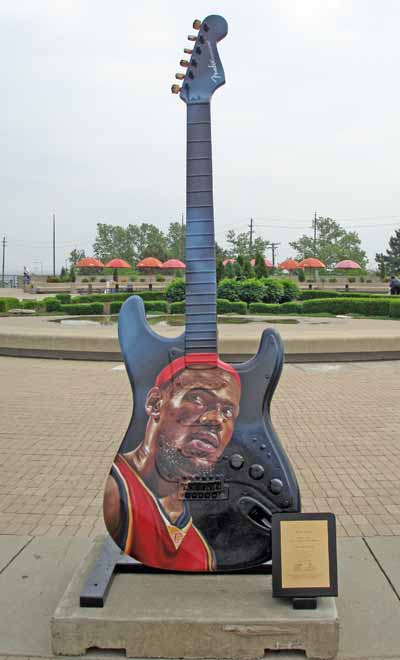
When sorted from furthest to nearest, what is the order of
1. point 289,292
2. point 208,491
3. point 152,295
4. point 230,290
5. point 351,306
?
1. point 152,295
2. point 289,292
3. point 230,290
4. point 351,306
5. point 208,491

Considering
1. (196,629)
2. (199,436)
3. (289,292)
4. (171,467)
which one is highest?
(289,292)

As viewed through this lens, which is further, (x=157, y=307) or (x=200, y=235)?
(x=157, y=307)

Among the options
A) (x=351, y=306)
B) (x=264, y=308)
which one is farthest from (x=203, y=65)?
(x=351, y=306)

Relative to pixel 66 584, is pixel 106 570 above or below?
above

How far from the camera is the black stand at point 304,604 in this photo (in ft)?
8.50

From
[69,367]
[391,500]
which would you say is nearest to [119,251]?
[69,367]

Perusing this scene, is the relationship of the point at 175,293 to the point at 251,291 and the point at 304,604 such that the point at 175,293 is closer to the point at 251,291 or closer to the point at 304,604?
the point at 251,291

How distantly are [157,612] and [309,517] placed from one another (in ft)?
2.48

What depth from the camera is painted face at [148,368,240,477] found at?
2824mm

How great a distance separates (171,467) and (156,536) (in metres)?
0.32

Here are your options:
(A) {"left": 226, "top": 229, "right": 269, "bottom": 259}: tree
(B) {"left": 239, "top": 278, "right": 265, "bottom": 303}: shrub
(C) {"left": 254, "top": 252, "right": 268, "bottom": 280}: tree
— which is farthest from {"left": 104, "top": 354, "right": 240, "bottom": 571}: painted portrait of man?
(A) {"left": 226, "top": 229, "right": 269, "bottom": 259}: tree

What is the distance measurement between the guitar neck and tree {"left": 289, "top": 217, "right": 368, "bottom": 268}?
85.0 meters

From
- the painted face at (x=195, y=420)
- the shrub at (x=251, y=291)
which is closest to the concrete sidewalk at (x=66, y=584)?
the painted face at (x=195, y=420)

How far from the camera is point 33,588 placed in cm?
311
